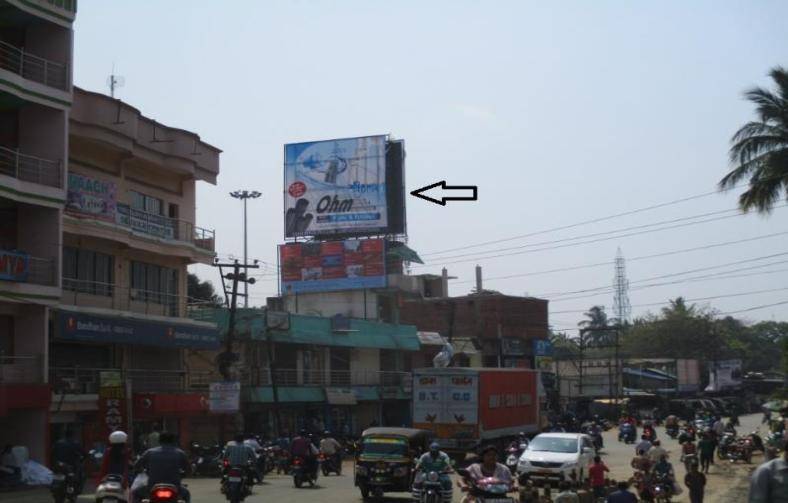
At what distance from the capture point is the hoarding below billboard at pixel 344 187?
64125 millimetres

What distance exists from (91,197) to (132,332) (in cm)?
486

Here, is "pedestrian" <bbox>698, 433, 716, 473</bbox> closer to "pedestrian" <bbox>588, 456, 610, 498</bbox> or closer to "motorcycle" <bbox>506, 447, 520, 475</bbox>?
"motorcycle" <bbox>506, 447, 520, 475</bbox>

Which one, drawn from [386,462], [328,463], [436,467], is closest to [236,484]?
[436,467]

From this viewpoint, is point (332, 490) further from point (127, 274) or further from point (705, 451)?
point (705, 451)

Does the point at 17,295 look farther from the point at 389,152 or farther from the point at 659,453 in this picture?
the point at 389,152

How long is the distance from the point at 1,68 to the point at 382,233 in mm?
35991

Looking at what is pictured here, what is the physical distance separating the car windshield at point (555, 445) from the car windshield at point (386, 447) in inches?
222

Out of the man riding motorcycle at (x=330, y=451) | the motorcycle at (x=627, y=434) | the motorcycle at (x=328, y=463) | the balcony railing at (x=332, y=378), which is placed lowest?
the motorcycle at (x=627, y=434)

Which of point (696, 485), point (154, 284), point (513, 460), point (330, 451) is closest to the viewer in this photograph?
point (696, 485)

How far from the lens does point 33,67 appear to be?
31.3m

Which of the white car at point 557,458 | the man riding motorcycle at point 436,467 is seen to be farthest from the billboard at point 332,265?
the man riding motorcycle at point 436,467

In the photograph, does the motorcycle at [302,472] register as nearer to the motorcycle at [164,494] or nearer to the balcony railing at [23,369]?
the balcony railing at [23,369]

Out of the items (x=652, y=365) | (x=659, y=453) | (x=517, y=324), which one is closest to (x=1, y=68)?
(x=659, y=453)

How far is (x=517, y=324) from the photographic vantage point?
7706 centimetres
